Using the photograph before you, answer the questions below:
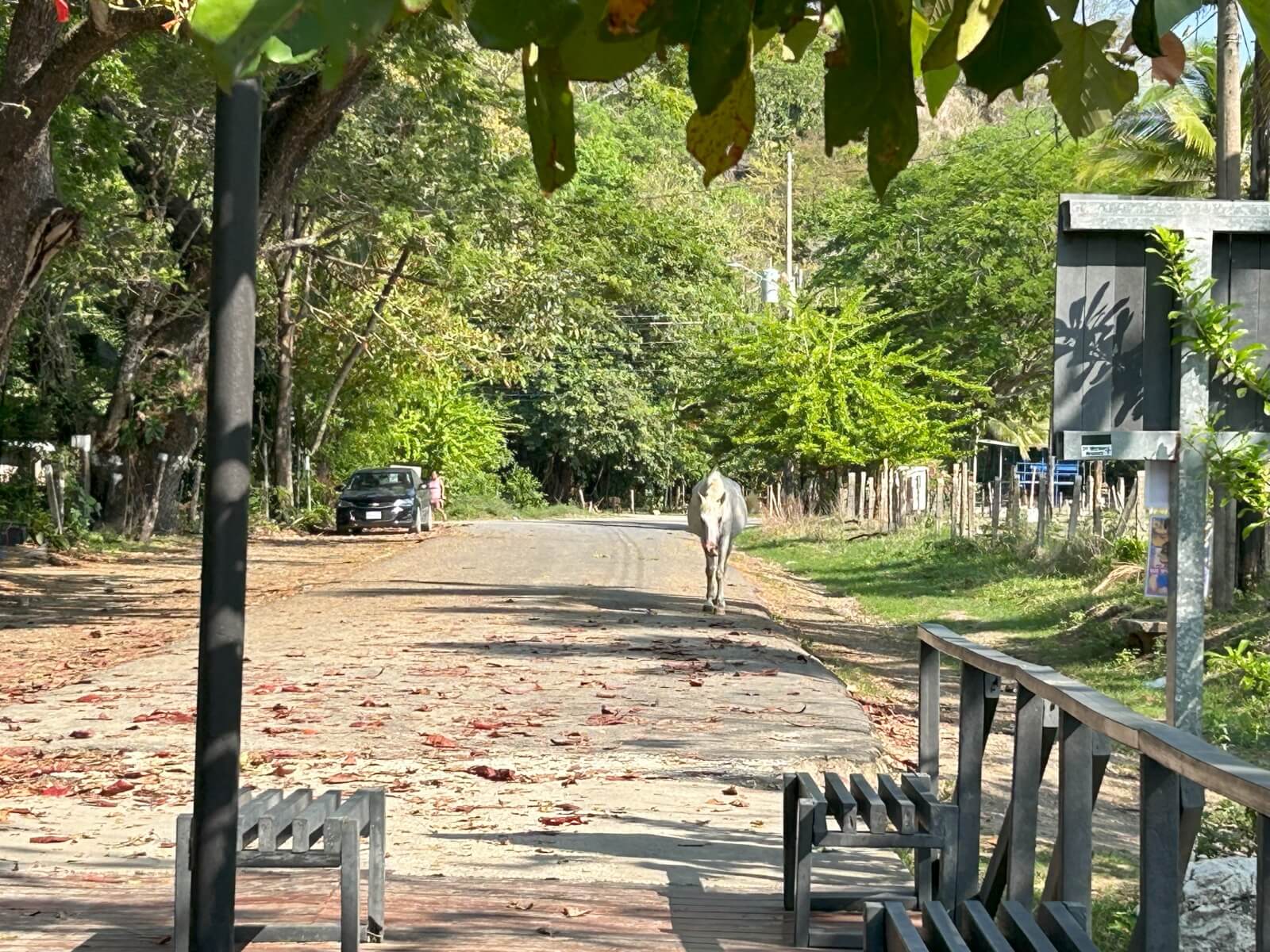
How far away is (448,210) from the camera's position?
28422 millimetres

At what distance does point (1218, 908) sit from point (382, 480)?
40.0 meters

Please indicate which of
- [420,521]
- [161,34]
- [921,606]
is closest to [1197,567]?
[161,34]

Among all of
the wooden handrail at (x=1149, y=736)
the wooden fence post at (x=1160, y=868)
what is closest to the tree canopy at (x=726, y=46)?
the wooden handrail at (x=1149, y=736)

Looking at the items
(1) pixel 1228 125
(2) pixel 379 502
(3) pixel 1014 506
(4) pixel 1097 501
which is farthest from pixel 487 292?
(1) pixel 1228 125

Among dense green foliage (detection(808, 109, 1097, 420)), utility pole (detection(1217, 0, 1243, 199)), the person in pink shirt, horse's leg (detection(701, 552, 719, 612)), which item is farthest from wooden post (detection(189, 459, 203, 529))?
utility pole (detection(1217, 0, 1243, 199))

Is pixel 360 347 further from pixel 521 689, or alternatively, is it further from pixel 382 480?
pixel 521 689

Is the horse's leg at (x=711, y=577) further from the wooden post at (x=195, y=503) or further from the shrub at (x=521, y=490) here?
the shrub at (x=521, y=490)

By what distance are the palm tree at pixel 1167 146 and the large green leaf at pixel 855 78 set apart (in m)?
25.9

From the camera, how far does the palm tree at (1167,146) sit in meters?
27.6

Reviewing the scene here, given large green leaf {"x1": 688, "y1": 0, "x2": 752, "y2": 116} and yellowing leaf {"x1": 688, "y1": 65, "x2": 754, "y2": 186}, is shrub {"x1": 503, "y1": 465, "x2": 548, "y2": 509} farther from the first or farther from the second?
large green leaf {"x1": 688, "y1": 0, "x2": 752, "y2": 116}

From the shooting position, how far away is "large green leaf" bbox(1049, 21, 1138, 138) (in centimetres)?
271

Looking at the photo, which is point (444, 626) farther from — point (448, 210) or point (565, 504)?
point (565, 504)

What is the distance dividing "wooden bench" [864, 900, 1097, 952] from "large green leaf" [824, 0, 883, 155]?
8.14ft

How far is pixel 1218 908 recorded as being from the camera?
6930 mm
